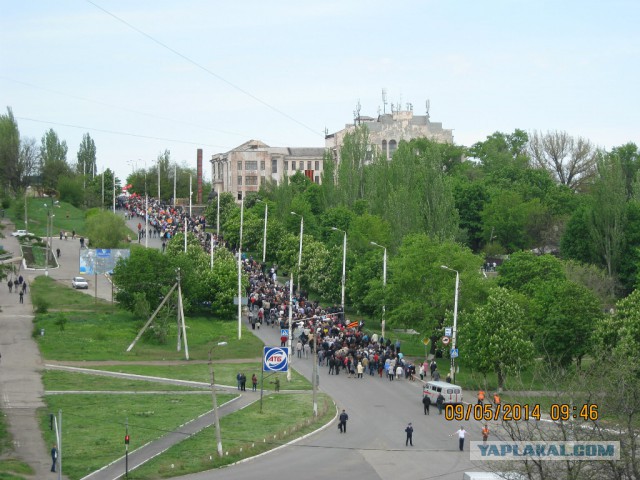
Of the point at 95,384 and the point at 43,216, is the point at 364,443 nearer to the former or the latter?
the point at 95,384

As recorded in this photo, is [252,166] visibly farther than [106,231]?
Yes

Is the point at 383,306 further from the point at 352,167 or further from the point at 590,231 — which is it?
the point at 352,167

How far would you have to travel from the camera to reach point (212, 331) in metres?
77.8

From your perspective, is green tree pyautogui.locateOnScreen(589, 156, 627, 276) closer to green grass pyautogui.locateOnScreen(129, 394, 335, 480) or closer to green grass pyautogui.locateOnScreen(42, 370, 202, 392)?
green grass pyautogui.locateOnScreen(129, 394, 335, 480)

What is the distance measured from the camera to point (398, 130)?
187 m

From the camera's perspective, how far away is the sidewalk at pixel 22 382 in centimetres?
4453

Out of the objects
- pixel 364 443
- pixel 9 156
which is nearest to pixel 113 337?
pixel 364 443

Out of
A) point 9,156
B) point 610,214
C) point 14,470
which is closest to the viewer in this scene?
point 14,470

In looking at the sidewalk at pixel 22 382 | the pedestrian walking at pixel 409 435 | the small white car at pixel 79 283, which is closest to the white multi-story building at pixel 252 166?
the small white car at pixel 79 283

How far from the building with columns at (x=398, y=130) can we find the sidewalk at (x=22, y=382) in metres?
101

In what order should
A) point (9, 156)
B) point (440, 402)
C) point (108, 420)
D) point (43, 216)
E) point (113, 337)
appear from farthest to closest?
1. point (9, 156)
2. point (43, 216)
3. point (113, 337)
4. point (440, 402)
5. point (108, 420)

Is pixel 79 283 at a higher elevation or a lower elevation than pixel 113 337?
higher

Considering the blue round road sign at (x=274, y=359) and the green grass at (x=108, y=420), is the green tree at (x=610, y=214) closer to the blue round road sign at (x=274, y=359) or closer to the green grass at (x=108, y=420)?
the blue round road sign at (x=274, y=359)

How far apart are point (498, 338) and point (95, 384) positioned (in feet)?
72.4
